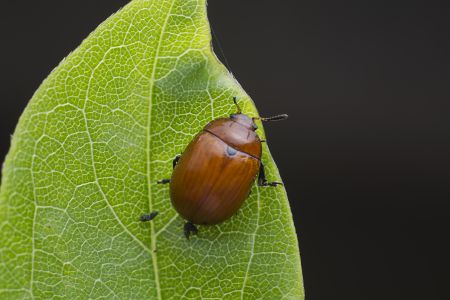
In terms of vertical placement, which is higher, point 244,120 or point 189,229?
A: point 244,120

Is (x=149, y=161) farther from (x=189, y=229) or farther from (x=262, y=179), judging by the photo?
(x=262, y=179)

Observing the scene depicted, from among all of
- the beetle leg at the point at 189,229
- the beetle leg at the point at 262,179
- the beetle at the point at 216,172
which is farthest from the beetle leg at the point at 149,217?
the beetle leg at the point at 262,179

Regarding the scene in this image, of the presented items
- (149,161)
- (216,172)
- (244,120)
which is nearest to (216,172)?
(216,172)

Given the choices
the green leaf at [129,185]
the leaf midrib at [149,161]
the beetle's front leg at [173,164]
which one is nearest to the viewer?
the green leaf at [129,185]

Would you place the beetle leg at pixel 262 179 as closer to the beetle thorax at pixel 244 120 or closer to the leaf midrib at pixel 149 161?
the beetle thorax at pixel 244 120

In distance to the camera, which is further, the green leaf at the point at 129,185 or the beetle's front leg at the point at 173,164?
the beetle's front leg at the point at 173,164

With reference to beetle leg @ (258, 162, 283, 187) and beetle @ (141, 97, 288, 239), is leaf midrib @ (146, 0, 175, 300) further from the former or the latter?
beetle leg @ (258, 162, 283, 187)

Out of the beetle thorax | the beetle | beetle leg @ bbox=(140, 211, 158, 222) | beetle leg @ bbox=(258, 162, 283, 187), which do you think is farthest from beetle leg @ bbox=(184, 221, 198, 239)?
the beetle thorax

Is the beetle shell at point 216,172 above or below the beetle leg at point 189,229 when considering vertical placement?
above
